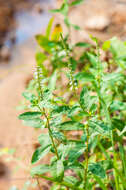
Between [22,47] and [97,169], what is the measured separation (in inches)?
159

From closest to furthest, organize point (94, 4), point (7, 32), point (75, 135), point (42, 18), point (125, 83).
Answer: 1. point (125, 83)
2. point (75, 135)
3. point (94, 4)
4. point (7, 32)
5. point (42, 18)

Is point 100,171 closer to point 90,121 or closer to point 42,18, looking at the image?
point 90,121

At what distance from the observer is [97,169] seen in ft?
3.51

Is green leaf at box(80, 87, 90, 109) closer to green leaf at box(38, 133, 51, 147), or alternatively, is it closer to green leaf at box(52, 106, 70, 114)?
green leaf at box(52, 106, 70, 114)

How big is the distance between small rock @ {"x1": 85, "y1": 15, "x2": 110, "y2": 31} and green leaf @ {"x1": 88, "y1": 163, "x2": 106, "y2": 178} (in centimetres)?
186

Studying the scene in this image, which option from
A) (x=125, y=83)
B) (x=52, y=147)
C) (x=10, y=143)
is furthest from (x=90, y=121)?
(x=10, y=143)

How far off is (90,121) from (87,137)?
68 mm

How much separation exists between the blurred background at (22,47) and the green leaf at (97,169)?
0.28m

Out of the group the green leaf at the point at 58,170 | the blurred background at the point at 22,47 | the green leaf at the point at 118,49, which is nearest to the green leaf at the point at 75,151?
the green leaf at the point at 58,170

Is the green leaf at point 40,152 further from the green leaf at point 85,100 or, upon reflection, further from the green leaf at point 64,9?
the green leaf at point 64,9

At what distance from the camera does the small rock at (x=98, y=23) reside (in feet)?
9.15

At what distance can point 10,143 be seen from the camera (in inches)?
92.7

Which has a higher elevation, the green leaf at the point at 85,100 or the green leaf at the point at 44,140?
the green leaf at the point at 85,100

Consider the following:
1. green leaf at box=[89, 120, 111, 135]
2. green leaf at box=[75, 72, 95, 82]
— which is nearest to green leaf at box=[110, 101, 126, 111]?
green leaf at box=[75, 72, 95, 82]
